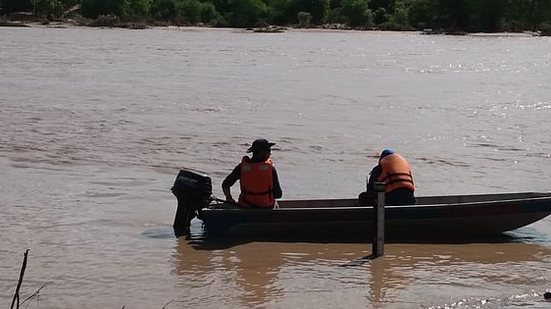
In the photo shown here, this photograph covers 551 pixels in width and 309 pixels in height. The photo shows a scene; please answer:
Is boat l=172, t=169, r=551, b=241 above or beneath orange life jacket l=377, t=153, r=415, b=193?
beneath

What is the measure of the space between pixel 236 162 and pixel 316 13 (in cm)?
9804

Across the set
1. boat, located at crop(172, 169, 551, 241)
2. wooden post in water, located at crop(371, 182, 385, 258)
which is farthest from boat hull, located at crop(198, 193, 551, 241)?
wooden post in water, located at crop(371, 182, 385, 258)

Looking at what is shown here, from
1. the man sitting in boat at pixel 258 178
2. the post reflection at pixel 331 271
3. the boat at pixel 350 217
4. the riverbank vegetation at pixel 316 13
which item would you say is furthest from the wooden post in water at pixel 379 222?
the riverbank vegetation at pixel 316 13

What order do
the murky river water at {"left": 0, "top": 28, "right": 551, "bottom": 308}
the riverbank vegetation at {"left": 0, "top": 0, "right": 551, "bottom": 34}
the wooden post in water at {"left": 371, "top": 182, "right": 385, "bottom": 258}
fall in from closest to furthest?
the murky river water at {"left": 0, "top": 28, "right": 551, "bottom": 308}
the wooden post in water at {"left": 371, "top": 182, "right": 385, "bottom": 258}
the riverbank vegetation at {"left": 0, "top": 0, "right": 551, "bottom": 34}

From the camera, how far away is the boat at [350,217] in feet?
37.8

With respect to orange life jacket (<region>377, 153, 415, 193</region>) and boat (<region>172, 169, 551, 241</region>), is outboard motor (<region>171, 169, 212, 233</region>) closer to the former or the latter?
boat (<region>172, 169, 551, 241</region>)

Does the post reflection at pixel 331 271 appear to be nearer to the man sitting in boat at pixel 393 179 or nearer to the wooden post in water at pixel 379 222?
the wooden post in water at pixel 379 222

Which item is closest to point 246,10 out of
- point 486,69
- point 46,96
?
point 486,69

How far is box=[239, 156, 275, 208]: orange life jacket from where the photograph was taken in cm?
1138

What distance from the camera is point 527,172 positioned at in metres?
18.4

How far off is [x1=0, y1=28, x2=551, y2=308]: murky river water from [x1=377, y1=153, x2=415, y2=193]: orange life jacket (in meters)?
0.70

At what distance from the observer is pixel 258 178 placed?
37.2ft

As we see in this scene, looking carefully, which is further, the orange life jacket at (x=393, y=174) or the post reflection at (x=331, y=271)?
the orange life jacket at (x=393, y=174)

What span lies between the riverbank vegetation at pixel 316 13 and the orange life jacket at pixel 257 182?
3672 inches
